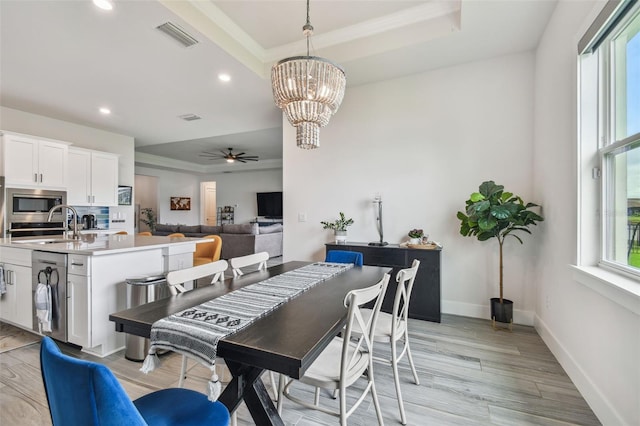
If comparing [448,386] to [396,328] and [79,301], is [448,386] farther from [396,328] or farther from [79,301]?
[79,301]

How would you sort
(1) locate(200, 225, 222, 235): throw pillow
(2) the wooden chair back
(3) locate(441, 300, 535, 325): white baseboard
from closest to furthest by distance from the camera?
(3) locate(441, 300, 535, 325): white baseboard < (2) the wooden chair back < (1) locate(200, 225, 222, 235): throw pillow

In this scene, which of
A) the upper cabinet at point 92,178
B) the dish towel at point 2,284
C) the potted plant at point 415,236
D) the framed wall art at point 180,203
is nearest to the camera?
the dish towel at point 2,284

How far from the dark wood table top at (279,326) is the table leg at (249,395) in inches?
9.9

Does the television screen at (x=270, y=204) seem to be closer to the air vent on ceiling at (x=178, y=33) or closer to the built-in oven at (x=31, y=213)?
the built-in oven at (x=31, y=213)

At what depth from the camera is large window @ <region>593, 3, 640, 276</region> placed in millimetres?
1624

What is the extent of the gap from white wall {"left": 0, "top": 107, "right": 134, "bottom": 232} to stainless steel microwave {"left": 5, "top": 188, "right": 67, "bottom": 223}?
1130 mm

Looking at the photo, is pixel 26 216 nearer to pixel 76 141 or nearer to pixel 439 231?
pixel 76 141

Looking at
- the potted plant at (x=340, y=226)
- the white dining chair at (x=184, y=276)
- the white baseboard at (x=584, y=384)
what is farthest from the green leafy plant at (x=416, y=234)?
the white dining chair at (x=184, y=276)

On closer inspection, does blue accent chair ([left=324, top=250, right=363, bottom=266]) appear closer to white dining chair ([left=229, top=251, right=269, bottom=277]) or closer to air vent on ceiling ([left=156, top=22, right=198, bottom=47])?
white dining chair ([left=229, top=251, right=269, bottom=277])

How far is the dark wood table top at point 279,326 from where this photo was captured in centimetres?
99

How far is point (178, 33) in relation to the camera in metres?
2.73

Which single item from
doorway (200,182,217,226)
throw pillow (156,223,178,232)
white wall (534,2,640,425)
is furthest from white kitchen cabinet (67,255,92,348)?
doorway (200,182,217,226)

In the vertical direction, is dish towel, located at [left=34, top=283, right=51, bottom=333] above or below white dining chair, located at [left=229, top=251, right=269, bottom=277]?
below

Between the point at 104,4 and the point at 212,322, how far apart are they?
2.76 m
